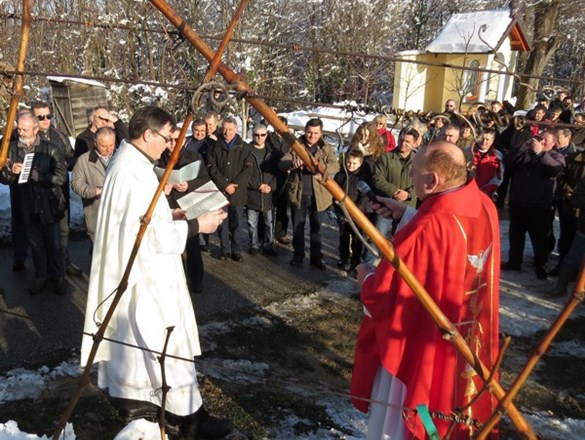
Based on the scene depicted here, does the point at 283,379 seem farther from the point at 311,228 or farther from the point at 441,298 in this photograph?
the point at 311,228

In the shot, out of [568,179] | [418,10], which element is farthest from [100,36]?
[418,10]

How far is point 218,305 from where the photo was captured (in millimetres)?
5797

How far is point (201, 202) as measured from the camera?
3.21 m

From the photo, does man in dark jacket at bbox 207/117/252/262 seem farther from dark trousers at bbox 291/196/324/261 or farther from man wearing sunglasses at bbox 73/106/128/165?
man wearing sunglasses at bbox 73/106/128/165

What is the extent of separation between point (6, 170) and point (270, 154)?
331 cm

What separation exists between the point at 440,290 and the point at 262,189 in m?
4.88

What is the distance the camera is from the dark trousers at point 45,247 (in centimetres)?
584

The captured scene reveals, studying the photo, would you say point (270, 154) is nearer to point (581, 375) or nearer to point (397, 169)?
point (397, 169)

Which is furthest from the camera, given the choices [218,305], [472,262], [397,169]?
[397,169]

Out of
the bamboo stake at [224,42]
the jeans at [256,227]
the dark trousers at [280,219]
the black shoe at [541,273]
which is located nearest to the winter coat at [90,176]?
the jeans at [256,227]

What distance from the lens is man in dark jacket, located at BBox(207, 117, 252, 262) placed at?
694 cm

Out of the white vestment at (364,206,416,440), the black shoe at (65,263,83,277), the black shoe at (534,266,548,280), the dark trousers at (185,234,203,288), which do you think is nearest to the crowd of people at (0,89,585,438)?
the white vestment at (364,206,416,440)

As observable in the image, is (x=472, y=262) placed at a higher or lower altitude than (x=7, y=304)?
higher

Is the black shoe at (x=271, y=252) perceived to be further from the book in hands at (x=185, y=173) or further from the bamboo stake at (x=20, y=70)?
the bamboo stake at (x=20, y=70)
